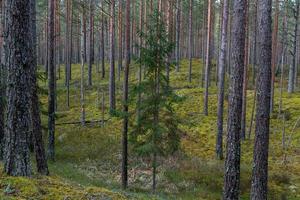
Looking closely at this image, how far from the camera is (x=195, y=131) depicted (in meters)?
25.8

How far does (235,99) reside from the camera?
1000cm

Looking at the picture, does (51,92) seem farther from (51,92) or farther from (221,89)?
(221,89)

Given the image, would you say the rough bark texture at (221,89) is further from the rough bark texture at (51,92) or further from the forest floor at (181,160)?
the rough bark texture at (51,92)

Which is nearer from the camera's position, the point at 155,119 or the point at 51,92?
the point at 155,119

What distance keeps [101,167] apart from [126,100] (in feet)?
18.2

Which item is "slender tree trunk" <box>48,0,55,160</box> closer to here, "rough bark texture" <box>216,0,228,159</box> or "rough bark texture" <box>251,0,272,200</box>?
"rough bark texture" <box>216,0,228,159</box>

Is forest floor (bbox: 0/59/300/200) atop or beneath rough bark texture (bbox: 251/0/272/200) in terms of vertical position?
beneath

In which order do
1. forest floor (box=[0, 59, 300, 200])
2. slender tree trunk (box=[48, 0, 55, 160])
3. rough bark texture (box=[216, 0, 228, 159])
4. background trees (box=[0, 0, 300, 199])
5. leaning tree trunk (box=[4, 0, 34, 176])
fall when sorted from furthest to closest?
rough bark texture (box=[216, 0, 228, 159]), slender tree trunk (box=[48, 0, 55, 160]), forest floor (box=[0, 59, 300, 200]), background trees (box=[0, 0, 300, 199]), leaning tree trunk (box=[4, 0, 34, 176])

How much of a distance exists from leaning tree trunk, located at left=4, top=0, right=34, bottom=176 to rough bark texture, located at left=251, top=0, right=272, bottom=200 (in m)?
5.93

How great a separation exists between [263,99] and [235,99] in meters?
0.73

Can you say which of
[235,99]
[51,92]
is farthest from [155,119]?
[235,99]

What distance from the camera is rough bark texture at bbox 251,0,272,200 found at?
9.69 meters

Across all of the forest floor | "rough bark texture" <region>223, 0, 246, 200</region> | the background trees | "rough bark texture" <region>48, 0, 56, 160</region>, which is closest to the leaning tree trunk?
the background trees

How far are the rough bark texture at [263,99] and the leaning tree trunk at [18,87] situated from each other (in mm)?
5933
